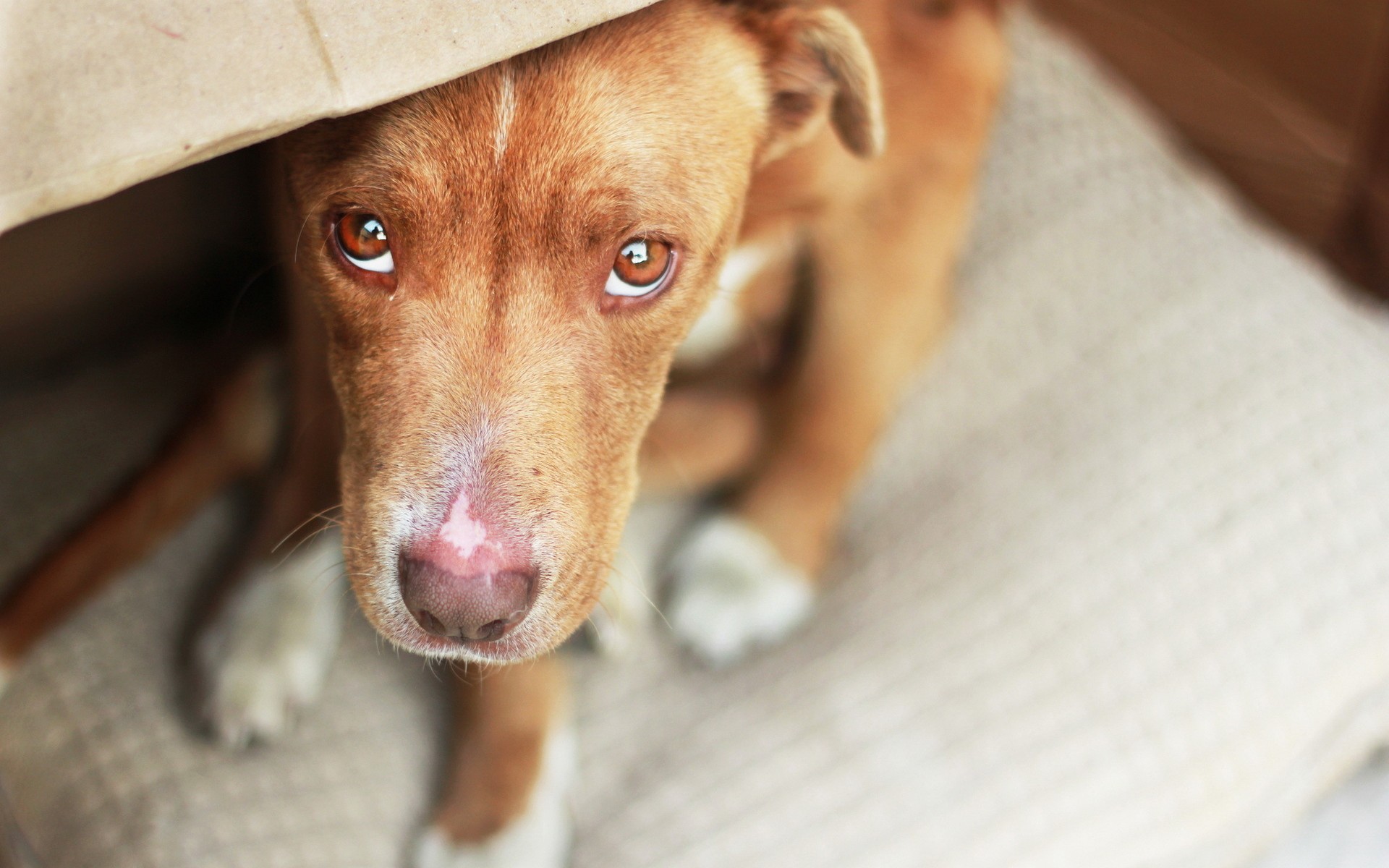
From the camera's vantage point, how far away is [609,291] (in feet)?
4.22

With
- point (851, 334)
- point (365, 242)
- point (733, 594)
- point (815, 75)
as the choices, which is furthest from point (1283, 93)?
point (365, 242)

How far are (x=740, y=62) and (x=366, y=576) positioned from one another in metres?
0.73

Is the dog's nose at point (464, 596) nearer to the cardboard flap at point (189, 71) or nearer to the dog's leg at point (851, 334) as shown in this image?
the cardboard flap at point (189, 71)

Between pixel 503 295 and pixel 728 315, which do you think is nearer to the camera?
pixel 503 295

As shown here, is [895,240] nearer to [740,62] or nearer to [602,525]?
[740,62]

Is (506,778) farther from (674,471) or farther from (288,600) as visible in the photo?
(674,471)

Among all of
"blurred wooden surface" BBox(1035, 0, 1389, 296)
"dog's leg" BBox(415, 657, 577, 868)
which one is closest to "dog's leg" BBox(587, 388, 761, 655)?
"dog's leg" BBox(415, 657, 577, 868)

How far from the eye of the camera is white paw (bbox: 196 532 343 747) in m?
1.69

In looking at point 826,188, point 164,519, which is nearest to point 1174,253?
point 826,188

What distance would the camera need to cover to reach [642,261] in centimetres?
128

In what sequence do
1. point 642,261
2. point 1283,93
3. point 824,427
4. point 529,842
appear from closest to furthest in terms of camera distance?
1. point 642,261
2. point 529,842
3. point 824,427
4. point 1283,93

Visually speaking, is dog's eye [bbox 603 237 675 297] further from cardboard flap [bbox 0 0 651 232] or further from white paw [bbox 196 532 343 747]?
white paw [bbox 196 532 343 747]

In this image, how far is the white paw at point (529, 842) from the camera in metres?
1.63

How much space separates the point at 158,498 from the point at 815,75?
1221 mm
